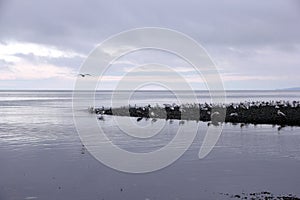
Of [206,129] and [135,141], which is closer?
[135,141]

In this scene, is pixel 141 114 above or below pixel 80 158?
above

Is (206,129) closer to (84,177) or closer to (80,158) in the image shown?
(80,158)

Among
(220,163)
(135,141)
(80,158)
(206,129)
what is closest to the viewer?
(220,163)

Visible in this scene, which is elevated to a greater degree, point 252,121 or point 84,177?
point 252,121

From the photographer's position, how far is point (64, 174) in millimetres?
14930

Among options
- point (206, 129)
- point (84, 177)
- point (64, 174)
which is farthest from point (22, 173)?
point (206, 129)

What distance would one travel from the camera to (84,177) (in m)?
14.5

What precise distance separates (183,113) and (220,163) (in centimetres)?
2588

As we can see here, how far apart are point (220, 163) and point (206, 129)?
43.3 ft

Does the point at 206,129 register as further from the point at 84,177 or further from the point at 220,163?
the point at 84,177

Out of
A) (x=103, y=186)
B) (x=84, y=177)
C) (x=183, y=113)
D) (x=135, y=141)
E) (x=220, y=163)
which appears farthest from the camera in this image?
(x=183, y=113)

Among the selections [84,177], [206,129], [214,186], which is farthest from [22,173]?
[206,129]

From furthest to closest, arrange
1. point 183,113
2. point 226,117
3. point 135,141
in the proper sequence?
point 183,113 → point 226,117 → point 135,141

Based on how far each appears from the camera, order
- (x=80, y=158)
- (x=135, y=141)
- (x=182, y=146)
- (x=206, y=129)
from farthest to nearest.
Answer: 1. (x=206, y=129)
2. (x=135, y=141)
3. (x=182, y=146)
4. (x=80, y=158)
